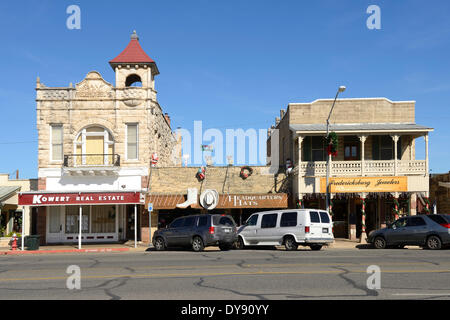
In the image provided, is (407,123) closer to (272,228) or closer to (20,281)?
(272,228)

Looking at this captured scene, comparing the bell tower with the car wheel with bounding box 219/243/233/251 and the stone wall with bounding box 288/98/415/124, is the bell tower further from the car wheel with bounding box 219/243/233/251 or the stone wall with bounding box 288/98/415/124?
the car wheel with bounding box 219/243/233/251

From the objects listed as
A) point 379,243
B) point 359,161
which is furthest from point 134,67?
point 379,243

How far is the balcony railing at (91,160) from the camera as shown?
98.4 feet

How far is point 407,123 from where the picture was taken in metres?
31.1

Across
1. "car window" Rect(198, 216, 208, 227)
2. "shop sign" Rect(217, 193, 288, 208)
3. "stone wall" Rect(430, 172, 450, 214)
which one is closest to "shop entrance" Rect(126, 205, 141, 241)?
"shop sign" Rect(217, 193, 288, 208)

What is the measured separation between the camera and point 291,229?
21906 mm

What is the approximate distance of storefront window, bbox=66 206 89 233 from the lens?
30812mm

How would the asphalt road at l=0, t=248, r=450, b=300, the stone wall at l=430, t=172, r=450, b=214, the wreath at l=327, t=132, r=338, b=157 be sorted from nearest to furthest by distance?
1. the asphalt road at l=0, t=248, r=450, b=300
2. the wreath at l=327, t=132, r=338, b=157
3. the stone wall at l=430, t=172, r=450, b=214

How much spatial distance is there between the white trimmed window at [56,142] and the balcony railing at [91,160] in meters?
0.83

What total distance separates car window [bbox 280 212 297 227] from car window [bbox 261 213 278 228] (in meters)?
0.35

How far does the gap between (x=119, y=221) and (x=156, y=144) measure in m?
5.93

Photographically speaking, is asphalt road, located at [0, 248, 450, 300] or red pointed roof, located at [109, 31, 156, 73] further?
red pointed roof, located at [109, 31, 156, 73]

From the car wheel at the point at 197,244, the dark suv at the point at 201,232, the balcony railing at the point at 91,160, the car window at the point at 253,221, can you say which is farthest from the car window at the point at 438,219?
the balcony railing at the point at 91,160

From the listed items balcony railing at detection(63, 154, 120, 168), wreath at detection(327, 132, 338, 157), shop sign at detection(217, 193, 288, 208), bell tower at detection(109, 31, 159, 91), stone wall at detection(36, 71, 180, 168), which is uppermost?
bell tower at detection(109, 31, 159, 91)
